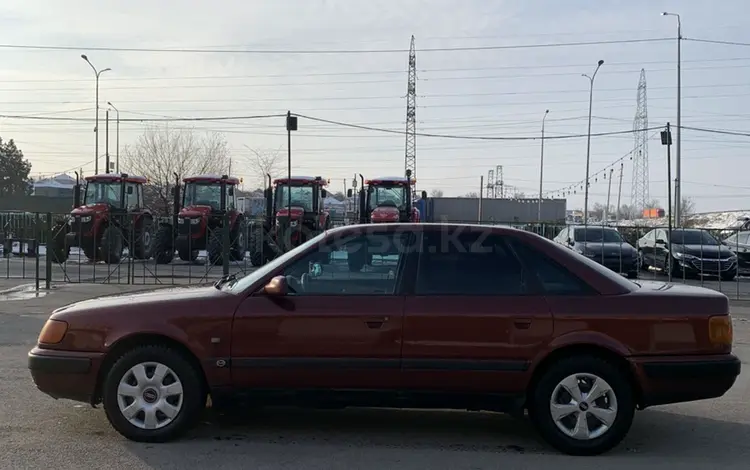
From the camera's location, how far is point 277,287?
5.41 meters

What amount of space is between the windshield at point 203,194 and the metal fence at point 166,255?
1.07 meters

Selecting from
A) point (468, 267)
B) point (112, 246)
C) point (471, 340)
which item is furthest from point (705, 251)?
point (471, 340)

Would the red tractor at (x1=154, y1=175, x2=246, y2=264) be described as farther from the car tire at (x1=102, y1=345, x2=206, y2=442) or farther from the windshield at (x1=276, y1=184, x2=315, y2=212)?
the car tire at (x1=102, y1=345, x2=206, y2=442)

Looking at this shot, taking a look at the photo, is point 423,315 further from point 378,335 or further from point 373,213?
point 373,213

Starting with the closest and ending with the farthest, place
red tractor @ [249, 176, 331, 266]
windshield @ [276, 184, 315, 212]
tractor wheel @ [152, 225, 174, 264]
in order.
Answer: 1. red tractor @ [249, 176, 331, 266]
2. tractor wheel @ [152, 225, 174, 264]
3. windshield @ [276, 184, 315, 212]

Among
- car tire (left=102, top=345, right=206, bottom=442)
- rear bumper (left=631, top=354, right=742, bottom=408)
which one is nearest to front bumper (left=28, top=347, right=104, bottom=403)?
car tire (left=102, top=345, right=206, bottom=442)

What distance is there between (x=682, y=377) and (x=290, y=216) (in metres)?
16.0

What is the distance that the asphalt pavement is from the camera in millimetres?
5188

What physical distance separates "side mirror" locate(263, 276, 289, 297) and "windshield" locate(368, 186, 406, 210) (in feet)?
61.1

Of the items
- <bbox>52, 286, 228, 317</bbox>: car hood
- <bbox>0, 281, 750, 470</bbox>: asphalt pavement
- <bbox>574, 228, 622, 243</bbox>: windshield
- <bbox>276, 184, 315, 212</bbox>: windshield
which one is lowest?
<bbox>0, 281, 750, 470</bbox>: asphalt pavement

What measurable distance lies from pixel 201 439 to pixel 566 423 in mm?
2680

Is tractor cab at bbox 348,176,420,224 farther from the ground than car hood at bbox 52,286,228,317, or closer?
farther from the ground

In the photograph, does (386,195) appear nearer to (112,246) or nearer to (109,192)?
(112,246)

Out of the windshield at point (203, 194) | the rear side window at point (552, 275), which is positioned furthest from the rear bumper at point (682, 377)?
the windshield at point (203, 194)
